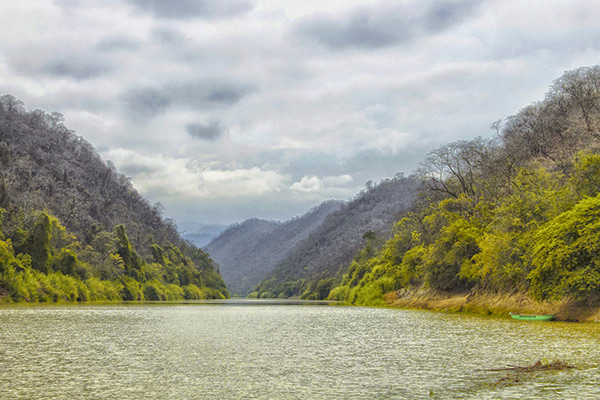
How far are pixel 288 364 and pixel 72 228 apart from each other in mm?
111394

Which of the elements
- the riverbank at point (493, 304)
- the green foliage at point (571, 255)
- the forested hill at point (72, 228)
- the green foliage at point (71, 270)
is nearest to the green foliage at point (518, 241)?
the green foliage at point (571, 255)

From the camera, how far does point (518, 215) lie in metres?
49.9

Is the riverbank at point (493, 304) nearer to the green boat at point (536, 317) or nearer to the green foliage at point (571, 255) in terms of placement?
the green boat at point (536, 317)

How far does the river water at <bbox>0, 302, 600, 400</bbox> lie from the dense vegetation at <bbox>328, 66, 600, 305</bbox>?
29.3ft

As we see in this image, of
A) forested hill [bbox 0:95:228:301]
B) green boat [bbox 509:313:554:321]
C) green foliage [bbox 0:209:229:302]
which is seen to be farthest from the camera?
forested hill [bbox 0:95:228:301]

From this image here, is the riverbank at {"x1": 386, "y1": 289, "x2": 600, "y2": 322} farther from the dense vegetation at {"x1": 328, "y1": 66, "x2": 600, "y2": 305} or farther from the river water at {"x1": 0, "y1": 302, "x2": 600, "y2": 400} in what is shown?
the river water at {"x1": 0, "y1": 302, "x2": 600, "y2": 400}

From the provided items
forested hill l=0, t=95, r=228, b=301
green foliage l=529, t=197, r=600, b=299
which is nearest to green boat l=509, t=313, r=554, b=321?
green foliage l=529, t=197, r=600, b=299

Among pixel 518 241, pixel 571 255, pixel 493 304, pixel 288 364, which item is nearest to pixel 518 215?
pixel 518 241

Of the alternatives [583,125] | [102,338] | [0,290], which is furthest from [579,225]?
[0,290]

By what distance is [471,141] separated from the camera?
73812 mm

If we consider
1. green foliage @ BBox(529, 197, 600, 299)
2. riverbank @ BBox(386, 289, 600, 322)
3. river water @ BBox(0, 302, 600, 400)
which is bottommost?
riverbank @ BBox(386, 289, 600, 322)

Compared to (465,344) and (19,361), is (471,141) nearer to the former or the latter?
(465,344)

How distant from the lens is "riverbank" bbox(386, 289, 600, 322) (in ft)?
130

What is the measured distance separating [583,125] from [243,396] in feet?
262
